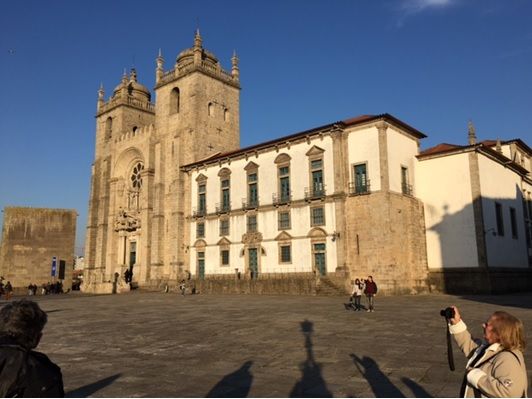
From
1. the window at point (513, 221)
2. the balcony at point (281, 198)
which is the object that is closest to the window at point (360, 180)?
the balcony at point (281, 198)

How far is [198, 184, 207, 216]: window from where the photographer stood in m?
42.3

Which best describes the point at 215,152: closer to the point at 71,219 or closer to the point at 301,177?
the point at 301,177

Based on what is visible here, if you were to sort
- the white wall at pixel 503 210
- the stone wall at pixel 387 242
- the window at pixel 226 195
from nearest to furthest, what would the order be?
1. the stone wall at pixel 387 242
2. the white wall at pixel 503 210
3. the window at pixel 226 195

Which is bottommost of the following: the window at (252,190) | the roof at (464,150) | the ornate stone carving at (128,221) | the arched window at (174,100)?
the ornate stone carving at (128,221)

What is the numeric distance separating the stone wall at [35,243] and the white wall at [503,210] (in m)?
43.5

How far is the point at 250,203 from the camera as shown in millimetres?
38281

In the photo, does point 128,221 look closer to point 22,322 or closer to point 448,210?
point 448,210

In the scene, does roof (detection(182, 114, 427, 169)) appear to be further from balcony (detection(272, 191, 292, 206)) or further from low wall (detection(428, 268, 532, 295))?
low wall (detection(428, 268, 532, 295))

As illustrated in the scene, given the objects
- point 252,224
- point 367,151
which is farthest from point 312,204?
point 252,224

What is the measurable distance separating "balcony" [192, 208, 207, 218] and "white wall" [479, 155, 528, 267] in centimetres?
2411

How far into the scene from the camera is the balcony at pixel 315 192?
110 feet

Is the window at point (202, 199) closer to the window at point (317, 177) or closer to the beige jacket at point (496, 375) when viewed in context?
the window at point (317, 177)

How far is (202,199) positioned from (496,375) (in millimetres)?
40303

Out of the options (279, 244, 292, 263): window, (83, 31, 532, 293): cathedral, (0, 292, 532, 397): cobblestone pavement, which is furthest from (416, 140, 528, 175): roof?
(0, 292, 532, 397): cobblestone pavement
